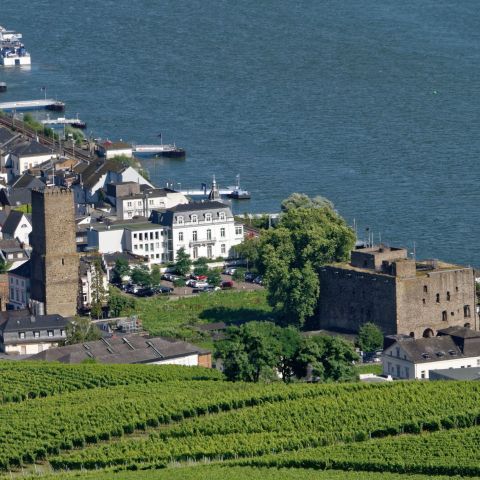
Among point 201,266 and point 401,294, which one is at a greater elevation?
point 201,266

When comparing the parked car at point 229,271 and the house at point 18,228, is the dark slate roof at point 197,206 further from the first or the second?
the house at point 18,228

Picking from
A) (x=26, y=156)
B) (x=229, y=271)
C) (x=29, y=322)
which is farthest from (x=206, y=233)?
Result: (x=26, y=156)

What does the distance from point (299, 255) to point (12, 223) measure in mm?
14565

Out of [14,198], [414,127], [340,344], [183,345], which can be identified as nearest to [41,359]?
[183,345]

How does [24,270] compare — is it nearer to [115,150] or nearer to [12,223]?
[12,223]

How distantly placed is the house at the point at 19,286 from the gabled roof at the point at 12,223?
7.59 meters

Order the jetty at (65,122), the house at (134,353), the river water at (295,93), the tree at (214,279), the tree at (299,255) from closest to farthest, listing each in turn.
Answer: the house at (134,353)
the tree at (299,255)
the tree at (214,279)
the river water at (295,93)
the jetty at (65,122)

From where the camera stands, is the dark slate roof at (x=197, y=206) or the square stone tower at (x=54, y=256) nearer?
the square stone tower at (x=54, y=256)

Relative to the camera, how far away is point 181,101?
382 feet

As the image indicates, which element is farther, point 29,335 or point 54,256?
point 54,256

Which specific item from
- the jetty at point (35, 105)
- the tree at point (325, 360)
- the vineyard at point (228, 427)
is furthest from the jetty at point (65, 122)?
the tree at point (325, 360)

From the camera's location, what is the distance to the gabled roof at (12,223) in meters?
85.1

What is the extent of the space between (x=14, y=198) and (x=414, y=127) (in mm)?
22719

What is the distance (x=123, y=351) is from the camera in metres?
67.1
